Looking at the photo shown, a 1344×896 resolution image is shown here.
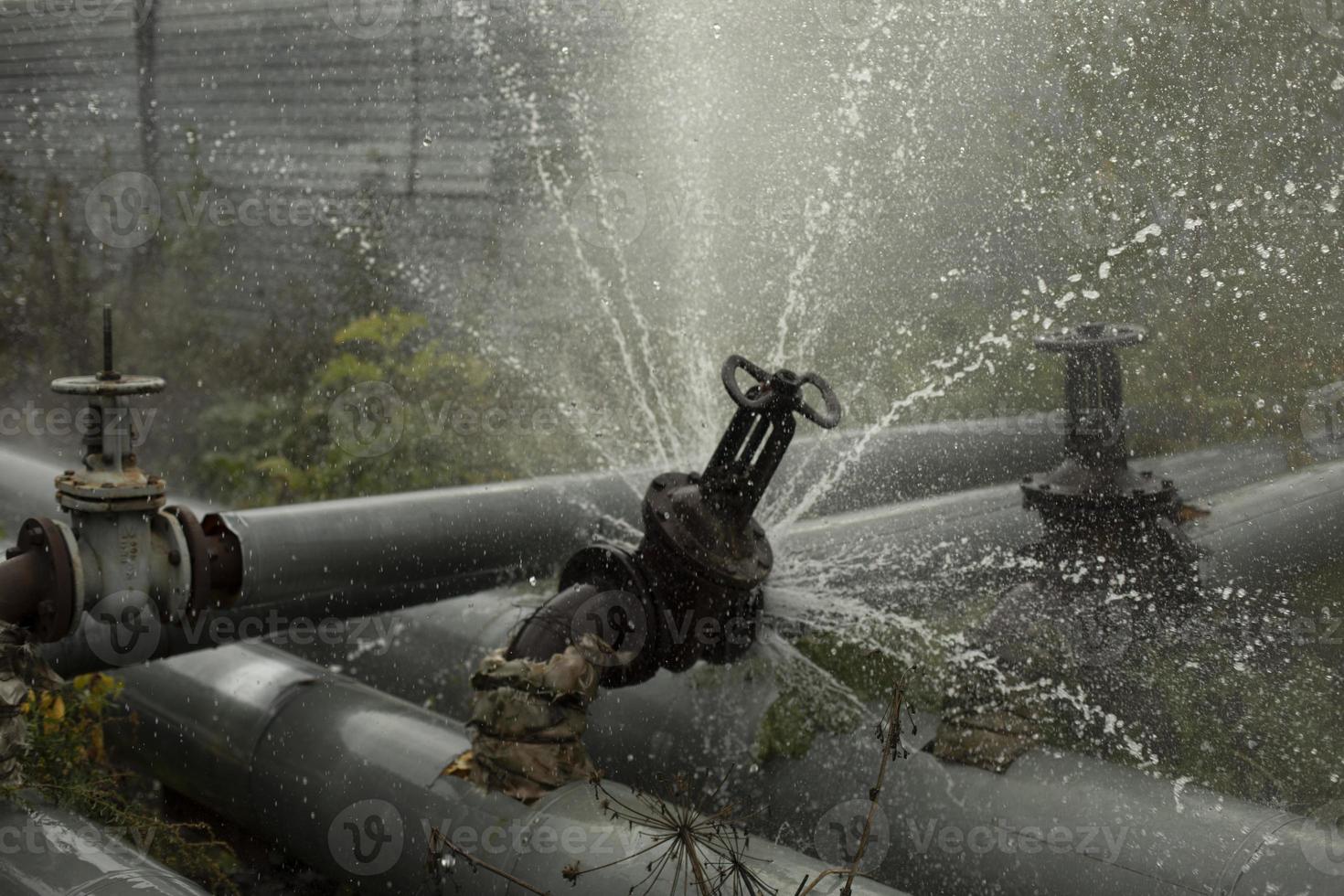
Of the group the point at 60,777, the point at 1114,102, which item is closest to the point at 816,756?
the point at 60,777

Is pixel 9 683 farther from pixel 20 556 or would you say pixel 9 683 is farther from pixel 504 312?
pixel 504 312

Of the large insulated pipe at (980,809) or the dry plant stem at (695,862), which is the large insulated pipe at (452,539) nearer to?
the large insulated pipe at (980,809)

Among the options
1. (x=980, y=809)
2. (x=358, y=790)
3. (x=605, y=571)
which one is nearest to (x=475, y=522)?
(x=605, y=571)

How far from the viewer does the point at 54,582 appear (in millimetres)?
3062

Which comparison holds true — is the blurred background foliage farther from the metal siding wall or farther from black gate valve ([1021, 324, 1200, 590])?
black gate valve ([1021, 324, 1200, 590])

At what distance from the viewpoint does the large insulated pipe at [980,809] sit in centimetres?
269

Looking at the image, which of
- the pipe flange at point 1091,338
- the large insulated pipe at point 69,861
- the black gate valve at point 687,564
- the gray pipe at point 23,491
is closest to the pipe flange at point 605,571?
the black gate valve at point 687,564

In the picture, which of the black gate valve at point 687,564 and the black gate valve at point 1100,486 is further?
the black gate valve at point 1100,486

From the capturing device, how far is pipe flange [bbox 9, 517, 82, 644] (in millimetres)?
3059

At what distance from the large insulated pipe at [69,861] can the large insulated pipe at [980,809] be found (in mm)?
1411

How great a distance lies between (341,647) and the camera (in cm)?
473

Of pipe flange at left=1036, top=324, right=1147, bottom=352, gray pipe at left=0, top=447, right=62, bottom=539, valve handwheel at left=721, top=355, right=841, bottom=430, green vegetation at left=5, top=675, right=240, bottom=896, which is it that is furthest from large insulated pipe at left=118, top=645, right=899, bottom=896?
pipe flange at left=1036, top=324, right=1147, bottom=352

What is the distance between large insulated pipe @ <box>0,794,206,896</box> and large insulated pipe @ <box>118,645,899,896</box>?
61 centimetres

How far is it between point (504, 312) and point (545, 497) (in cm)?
533
